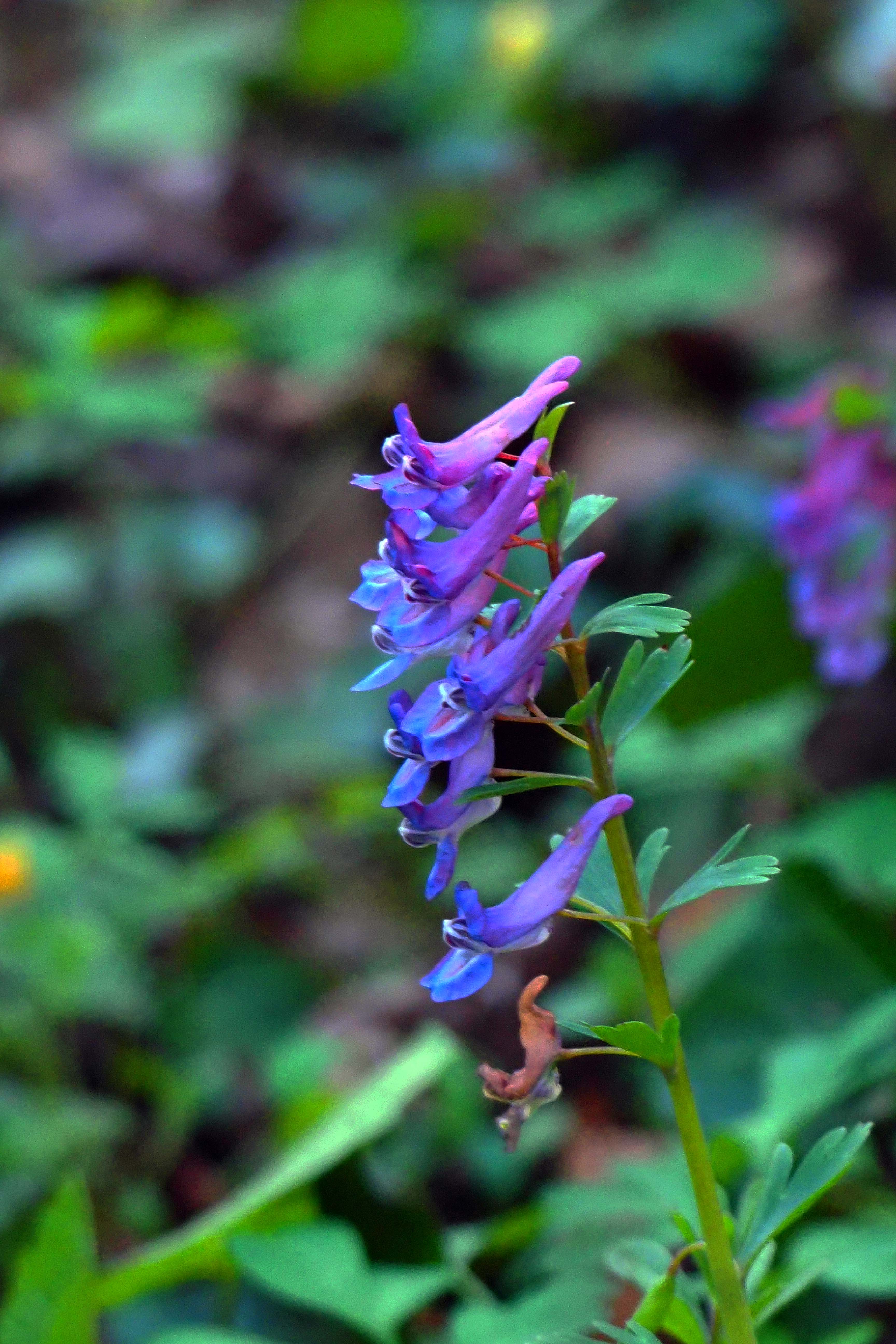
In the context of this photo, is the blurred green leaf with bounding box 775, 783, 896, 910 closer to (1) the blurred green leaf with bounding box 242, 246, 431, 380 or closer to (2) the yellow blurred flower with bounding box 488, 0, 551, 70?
(1) the blurred green leaf with bounding box 242, 246, 431, 380

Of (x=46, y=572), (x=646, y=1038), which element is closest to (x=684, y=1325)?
(x=646, y=1038)

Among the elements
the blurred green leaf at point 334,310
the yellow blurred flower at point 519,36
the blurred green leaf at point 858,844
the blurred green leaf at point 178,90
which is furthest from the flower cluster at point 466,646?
the blurred green leaf at point 178,90

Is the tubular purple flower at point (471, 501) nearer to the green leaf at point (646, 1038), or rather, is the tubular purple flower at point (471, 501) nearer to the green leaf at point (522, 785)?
the green leaf at point (522, 785)

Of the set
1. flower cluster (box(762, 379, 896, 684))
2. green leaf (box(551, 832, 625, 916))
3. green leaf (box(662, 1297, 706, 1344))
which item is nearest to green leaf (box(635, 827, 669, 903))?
green leaf (box(551, 832, 625, 916))

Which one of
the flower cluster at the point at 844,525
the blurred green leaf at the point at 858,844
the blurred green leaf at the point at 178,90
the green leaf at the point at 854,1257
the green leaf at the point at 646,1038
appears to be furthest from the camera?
the blurred green leaf at the point at 178,90

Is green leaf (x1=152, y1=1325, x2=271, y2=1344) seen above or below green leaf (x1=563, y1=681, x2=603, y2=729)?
below

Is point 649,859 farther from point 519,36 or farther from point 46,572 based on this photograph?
point 519,36

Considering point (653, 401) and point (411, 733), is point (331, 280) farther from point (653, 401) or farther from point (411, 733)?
point (411, 733)
